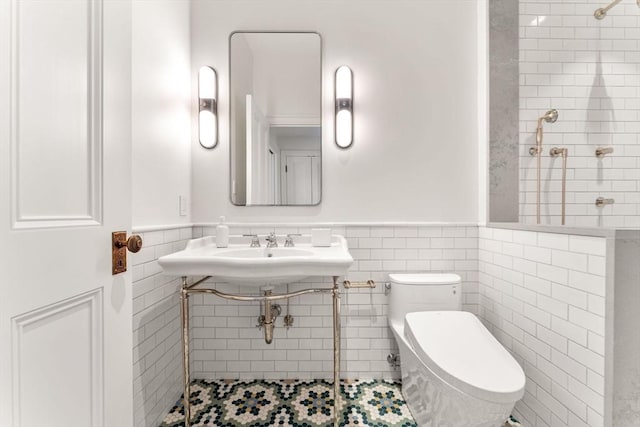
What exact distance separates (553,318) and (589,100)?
142 centimetres

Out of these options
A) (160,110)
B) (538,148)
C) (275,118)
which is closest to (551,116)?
(538,148)

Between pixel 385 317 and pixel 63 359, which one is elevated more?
pixel 63 359

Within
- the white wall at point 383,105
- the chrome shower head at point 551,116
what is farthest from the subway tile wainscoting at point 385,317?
the chrome shower head at point 551,116

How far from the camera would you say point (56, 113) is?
0.60 meters

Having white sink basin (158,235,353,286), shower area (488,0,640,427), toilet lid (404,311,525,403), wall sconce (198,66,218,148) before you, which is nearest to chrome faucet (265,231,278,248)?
white sink basin (158,235,353,286)

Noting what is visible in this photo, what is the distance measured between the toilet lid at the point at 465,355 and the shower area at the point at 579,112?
84 cm

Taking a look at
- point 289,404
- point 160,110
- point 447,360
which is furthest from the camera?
point 289,404

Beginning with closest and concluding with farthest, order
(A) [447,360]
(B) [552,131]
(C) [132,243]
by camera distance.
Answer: (C) [132,243] → (A) [447,360] → (B) [552,131]

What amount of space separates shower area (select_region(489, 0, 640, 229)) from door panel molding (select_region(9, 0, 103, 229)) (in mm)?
1997

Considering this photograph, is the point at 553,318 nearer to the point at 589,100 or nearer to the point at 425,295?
the point at 425,295

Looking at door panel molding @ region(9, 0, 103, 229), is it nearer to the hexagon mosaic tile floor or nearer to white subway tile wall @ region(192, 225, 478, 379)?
white subway tile wall @ region(192, 225, 478, 379)

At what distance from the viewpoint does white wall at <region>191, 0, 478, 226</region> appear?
176 cm

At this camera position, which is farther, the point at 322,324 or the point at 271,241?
the point at 322,324

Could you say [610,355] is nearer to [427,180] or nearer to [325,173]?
[427,180]
